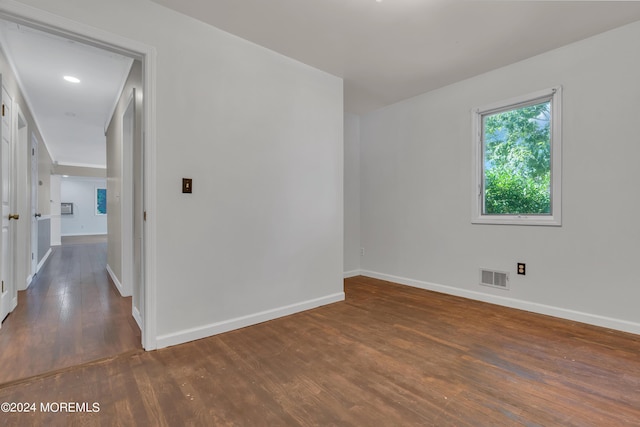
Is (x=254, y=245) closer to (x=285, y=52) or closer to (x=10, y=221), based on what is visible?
(x=285, y=52)

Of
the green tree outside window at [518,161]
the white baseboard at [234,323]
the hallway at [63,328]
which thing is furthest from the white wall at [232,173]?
the green tree outside window at [518,161]

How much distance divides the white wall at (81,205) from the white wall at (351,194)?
1180cm

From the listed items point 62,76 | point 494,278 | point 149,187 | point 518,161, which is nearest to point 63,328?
point 149,187

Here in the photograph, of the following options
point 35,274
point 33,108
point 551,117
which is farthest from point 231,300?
point 33,108

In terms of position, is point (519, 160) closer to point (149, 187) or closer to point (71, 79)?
point (149, 187)

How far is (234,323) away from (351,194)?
9.06 feet

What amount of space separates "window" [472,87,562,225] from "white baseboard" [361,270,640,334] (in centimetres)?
80

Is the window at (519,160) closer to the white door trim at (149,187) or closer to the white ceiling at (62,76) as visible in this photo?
the white door trim at (149,187)

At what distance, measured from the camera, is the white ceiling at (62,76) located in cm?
274

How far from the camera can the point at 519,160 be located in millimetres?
3135

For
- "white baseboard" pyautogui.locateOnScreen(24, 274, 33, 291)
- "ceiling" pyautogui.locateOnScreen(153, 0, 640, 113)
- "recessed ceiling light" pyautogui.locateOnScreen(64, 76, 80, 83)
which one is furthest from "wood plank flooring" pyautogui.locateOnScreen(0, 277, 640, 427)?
"recessed ceiling light" pyautogui.locateOnScreen(64, 76, 80, 83)

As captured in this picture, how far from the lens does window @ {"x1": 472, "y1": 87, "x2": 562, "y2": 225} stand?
2865 millimetres

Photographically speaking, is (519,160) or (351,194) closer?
(519,160)

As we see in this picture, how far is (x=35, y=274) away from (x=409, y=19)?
Result: 594cm
